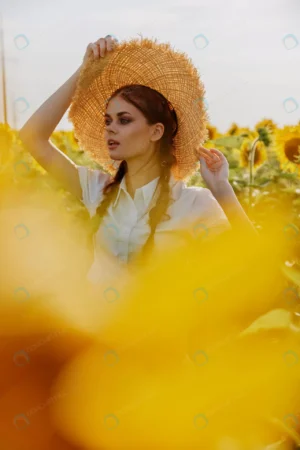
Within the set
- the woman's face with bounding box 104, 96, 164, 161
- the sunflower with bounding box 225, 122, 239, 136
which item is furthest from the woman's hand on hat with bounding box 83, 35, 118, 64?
the sunflower with bounding box 225, 122, 239, 136

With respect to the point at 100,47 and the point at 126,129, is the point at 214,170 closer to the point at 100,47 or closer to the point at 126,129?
the point at 126,129

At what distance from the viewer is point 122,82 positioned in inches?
61.1

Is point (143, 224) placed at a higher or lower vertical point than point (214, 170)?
lower

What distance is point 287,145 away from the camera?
9.00 feet

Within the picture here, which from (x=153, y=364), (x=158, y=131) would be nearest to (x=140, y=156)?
(x=158, y=131)

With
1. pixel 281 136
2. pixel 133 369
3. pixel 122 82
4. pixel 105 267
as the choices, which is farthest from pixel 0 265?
pixel 281 136

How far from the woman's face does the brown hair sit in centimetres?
2

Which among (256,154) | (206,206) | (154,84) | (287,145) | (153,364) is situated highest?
(154,84)

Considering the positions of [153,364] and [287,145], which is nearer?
[153,364]

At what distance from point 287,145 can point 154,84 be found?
1.31 metres

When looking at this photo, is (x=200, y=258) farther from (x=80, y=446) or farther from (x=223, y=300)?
(x=80, y=446)

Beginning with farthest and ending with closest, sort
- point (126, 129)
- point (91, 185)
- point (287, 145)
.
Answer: point (287, 145)
point (91, 185)
point (126, 129)

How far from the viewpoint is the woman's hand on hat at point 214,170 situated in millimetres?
1530

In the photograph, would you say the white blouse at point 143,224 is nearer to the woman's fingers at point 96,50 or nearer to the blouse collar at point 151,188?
the blouse collar at point 151,188
